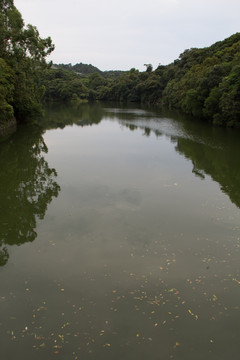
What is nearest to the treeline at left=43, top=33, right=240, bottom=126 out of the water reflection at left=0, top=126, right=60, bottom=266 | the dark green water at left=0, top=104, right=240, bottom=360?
the dark green water at left=0, top=104, right=240, bottom=360

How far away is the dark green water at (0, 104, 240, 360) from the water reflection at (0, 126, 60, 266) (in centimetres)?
6

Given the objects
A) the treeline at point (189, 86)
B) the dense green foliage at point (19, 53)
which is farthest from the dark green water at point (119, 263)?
the treeline at point (189, 86)

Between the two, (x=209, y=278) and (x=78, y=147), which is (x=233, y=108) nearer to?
(x=78, y=147)

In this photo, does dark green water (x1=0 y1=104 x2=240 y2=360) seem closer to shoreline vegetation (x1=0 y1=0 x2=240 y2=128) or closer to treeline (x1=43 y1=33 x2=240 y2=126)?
shoreline vegetation (x1=0 y1=0 x2=240 y2=128)

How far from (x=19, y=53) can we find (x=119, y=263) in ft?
96.9

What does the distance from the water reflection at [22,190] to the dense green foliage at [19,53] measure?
6.07 m

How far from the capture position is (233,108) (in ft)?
107

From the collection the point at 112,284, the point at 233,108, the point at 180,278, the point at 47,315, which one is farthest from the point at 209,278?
the point at 233,108

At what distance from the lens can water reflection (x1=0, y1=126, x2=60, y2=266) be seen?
9961mm

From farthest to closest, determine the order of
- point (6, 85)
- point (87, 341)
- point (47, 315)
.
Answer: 1. point (6, 85)
2. point (47, 315)
3. point (87, 341)

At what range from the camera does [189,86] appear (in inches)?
2082

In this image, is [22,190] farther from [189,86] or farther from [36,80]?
[189,86]

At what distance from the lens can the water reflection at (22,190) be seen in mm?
9961

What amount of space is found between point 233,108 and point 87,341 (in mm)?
32222
